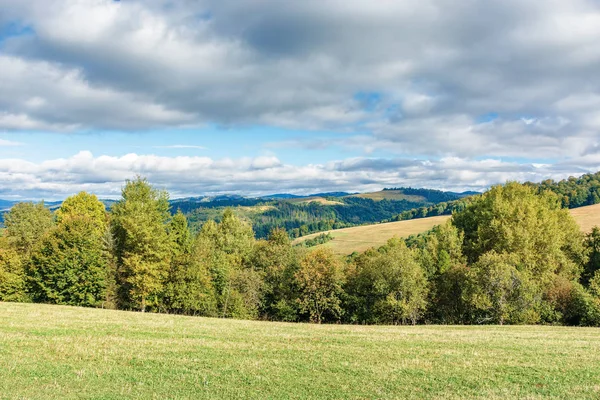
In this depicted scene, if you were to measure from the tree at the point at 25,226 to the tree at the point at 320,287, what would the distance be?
45.1 metres

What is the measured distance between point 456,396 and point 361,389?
313 cm

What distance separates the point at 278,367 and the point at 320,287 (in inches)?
1810

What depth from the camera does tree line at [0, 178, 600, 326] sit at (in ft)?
171

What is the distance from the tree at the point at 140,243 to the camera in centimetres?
5297

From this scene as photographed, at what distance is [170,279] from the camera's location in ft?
195

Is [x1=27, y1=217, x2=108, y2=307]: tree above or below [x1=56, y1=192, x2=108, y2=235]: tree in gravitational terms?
below

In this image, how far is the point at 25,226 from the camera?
6781cm

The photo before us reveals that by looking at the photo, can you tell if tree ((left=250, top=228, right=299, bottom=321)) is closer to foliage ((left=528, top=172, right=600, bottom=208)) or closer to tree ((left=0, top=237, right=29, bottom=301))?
tree ((left=0, top=237, right=29, bottom=301))

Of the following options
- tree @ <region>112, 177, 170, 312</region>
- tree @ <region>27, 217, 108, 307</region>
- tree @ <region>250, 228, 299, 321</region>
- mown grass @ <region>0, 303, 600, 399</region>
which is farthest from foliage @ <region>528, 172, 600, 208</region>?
mown grass @ <region>0, 303, 600, 399</region>

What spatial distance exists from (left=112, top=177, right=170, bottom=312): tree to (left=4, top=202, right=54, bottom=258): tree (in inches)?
745

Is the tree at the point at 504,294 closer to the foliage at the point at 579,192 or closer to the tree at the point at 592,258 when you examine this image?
the tree at the point at 592,258

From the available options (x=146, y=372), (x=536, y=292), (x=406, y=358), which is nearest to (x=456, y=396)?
(x=406, y=358)

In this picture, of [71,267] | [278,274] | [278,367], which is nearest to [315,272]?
[278,274]

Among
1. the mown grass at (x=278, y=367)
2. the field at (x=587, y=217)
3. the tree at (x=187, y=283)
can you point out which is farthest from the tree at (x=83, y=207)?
the field at (x=587, y=217)
